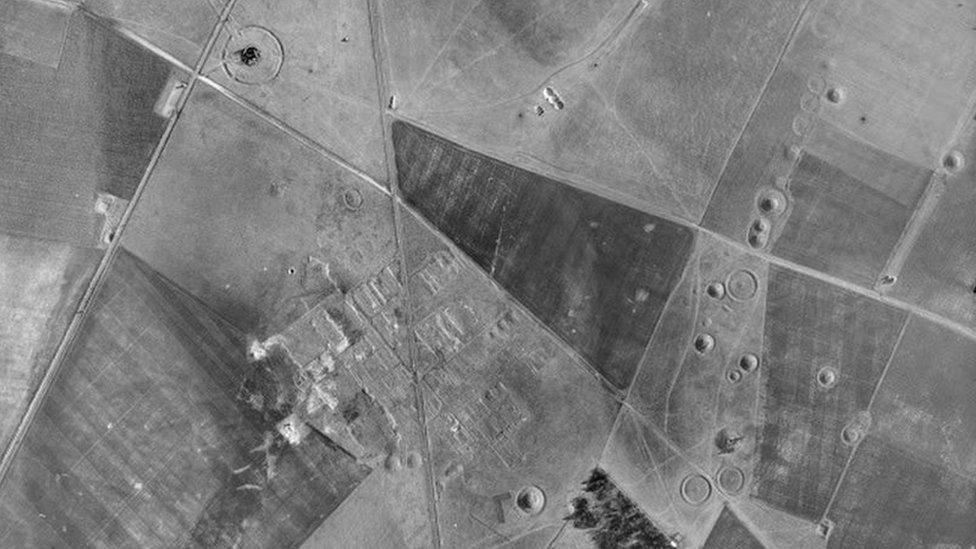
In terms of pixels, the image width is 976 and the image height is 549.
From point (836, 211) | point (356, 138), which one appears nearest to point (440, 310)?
point (356, 138)

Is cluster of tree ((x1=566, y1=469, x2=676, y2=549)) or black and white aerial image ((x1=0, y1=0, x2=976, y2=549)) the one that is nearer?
black and white aerial image ((x1=0, y1=0, x2=976, y2=549))

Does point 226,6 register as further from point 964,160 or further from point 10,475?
point 964,160

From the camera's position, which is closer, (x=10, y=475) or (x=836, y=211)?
(x=10, y=475)

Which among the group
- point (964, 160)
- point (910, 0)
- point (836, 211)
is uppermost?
point (910, 0)

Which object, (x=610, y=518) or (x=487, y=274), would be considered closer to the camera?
(x=487, y=274)

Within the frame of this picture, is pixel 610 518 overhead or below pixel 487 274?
→ below
